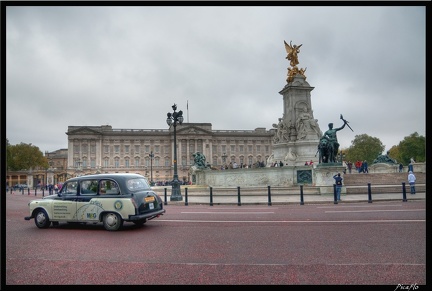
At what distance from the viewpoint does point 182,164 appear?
11238 centimetres

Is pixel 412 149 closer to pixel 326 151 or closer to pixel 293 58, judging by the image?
pixel 293 58

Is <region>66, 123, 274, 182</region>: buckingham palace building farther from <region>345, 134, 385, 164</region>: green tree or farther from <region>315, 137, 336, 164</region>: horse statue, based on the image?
<region>315, 137, 336, 164</region>: horse statue

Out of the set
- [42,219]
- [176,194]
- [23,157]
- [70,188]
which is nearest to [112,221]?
[70,188]

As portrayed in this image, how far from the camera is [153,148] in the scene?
11175 cm

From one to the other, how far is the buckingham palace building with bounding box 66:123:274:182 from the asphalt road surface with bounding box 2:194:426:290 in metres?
94.9

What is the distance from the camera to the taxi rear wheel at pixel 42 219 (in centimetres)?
1055

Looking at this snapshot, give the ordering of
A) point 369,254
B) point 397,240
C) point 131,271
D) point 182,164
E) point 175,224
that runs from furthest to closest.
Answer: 1. point 182,164
2. point 175,224
3. point 397,240
4. point 369,254
5. point 131,271

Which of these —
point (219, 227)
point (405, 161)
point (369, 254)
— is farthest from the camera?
point (405, 161)

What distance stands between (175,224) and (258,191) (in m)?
12.8

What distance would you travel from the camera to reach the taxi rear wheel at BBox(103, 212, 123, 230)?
9664 millimetres

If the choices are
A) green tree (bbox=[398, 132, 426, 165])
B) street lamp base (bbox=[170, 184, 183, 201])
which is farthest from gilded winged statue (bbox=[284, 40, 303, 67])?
green tree (bbox=[398, 132, 426, 165])

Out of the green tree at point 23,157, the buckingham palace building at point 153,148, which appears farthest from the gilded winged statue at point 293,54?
the green tree at point 23,157

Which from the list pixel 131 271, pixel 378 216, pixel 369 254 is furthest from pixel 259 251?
pixel 378 216
